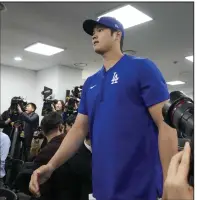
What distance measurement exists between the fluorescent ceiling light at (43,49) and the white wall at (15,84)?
1516mm

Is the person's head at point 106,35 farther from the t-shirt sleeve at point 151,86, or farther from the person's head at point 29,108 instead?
the person's head at point 29,108

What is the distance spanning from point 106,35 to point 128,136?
19.9 inches

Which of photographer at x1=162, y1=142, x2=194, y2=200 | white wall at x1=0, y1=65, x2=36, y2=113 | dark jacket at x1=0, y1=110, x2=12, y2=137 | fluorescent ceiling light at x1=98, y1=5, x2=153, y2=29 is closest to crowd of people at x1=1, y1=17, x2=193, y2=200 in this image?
photographer at x1=162, y1=142, x2=194, y2=200

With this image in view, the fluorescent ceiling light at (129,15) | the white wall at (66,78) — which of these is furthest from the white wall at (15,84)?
the fluorescent ceiling light at (129,15)

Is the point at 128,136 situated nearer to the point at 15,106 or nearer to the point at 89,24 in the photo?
the point at 89,24

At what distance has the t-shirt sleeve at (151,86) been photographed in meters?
0.98

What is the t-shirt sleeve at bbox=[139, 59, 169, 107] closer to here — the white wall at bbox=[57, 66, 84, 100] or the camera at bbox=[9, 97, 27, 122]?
the camera at bbox=[9, 97, 27, 122]

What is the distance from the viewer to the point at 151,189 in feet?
3.10

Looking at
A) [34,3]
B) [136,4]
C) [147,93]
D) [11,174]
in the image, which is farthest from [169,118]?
[11,174]

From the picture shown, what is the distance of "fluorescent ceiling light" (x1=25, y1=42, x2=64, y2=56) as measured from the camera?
498cm

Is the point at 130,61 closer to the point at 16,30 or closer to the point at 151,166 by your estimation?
the point at 151,166

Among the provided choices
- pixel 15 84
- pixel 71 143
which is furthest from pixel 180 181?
pixel 15 84

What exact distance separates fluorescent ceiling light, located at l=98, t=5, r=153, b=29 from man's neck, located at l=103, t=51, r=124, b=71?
2319mm

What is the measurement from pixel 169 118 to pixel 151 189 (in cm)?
42
